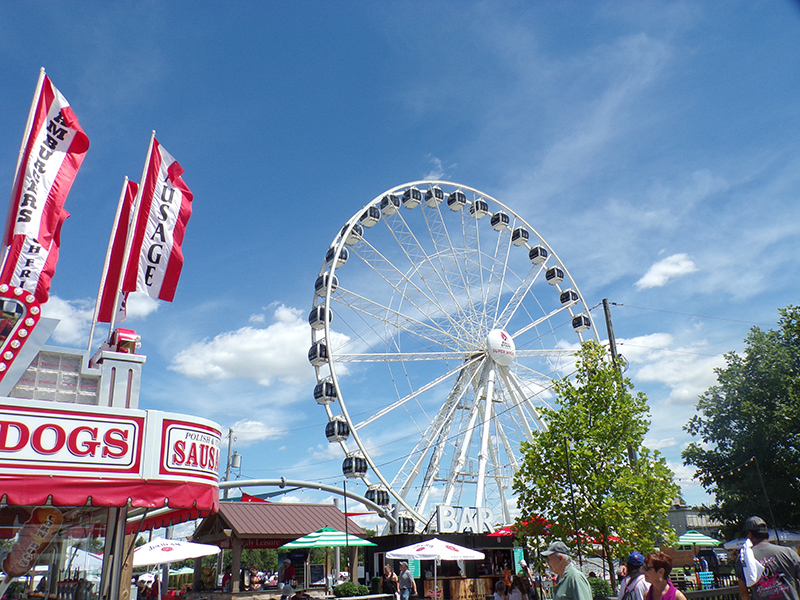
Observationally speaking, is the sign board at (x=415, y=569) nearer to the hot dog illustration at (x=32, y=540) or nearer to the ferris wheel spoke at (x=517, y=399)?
the ferris wheel spoke at (x=517, y=399)

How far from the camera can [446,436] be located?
25.8 metres

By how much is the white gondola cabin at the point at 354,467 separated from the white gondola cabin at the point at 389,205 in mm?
10657

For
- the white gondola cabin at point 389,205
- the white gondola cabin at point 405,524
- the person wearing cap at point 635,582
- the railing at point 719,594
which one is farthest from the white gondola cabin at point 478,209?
the person wearing cap at point 635,582

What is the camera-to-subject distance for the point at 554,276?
3228 centimetres

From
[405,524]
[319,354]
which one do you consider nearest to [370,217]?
[319,354]

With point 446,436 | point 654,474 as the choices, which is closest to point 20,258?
point 654,474

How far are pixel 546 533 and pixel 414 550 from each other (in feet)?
14.7

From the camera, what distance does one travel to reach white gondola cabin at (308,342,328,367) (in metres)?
23.7

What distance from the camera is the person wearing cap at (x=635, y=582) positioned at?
221 inches

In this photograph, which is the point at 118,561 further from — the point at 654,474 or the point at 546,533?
the point at 654,474

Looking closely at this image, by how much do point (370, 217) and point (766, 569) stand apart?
22450mm

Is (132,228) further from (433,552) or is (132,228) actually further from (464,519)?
(464,519)

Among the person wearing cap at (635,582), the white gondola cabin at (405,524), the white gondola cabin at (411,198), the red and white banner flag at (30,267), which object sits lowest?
the person wearing cap at (635,582)

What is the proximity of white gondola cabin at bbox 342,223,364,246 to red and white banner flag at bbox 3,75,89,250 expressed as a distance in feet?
51.6
